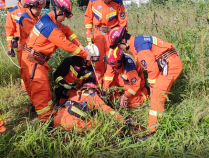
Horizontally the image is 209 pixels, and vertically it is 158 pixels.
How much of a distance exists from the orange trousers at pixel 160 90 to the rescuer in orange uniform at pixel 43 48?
4.45 feet

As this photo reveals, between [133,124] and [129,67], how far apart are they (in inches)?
40.1

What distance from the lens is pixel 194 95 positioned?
324 centimetres

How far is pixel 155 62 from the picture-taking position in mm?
2699

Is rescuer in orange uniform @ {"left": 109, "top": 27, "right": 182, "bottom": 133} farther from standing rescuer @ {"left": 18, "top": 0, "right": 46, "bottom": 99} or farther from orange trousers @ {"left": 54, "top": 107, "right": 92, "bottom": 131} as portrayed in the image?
standing rescuer @ {"left": 18, "top": 0, "right": 46, "bottom": 99}

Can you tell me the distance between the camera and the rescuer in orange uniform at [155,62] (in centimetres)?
271

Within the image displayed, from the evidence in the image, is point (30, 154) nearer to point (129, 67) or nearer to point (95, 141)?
point (95, 141)

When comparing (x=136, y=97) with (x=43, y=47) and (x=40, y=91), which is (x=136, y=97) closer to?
(x=40, y=91)

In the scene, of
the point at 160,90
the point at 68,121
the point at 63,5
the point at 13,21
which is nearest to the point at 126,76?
the point at 160,90

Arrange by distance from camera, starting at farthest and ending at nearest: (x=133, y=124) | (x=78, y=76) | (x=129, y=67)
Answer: (x=78, y=76), (x=129, y=67), (x=133, y=124)

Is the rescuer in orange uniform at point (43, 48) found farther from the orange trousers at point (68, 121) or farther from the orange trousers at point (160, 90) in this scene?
the orange trousers at point (160, 90)

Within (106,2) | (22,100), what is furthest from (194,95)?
(22,100)

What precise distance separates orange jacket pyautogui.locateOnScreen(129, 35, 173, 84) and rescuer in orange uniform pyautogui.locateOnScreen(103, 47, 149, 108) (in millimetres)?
457

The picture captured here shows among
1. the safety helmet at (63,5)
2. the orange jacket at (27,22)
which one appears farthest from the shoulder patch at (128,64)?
the orange jacket at (27,22)

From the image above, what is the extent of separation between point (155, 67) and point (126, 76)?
3.19 feet
